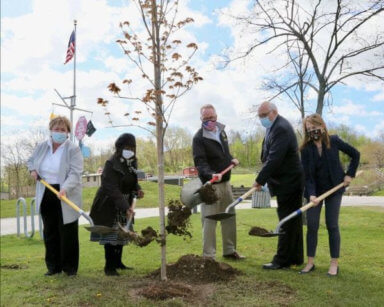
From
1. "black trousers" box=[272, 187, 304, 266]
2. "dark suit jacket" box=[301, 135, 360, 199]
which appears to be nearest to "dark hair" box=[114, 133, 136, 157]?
"black trousers" box=[272, 187, 304, 266]

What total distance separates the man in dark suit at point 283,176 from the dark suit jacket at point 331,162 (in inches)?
5.9

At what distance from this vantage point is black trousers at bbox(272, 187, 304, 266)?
5.21 metres

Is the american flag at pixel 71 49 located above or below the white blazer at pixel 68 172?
above

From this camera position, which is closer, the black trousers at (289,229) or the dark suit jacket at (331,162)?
the dark suit jacket at (331,162)

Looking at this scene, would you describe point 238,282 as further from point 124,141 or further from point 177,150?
point 177,150

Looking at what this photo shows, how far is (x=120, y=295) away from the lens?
427 cm

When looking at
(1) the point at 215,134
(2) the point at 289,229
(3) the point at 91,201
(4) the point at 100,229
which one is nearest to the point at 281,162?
(2) the point at 289,229

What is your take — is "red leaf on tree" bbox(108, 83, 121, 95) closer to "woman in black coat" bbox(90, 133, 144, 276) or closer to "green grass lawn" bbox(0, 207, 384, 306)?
"woman in black coat" bbox(90, 133, 144, 276)

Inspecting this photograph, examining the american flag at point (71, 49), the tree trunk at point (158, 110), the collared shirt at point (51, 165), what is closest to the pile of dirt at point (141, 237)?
the tree trunk at point (158, 110)

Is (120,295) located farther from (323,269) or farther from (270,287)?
(323,269)

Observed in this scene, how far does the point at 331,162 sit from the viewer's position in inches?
195

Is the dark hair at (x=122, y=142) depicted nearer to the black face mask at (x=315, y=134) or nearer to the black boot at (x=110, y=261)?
the black boot at (x=110, y=261)

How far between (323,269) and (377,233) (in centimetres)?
371

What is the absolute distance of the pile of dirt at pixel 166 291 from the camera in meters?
4.13
